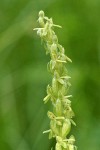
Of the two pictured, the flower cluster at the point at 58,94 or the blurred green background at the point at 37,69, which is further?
the blurred green background at the point at 37,69

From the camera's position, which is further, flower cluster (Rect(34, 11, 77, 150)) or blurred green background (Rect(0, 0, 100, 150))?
blurred green background (Rect(0, 0, 100, 150))

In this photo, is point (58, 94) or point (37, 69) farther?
point (37, 69)

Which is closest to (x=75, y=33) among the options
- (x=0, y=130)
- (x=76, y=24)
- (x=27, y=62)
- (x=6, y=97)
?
(x=76, y=24)

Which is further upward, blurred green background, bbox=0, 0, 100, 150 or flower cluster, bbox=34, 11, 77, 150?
blurred green background, bbox=0, 0, 100, 150

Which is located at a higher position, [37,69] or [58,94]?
[37,69]

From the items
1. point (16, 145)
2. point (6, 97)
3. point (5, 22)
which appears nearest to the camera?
point (16, 145)

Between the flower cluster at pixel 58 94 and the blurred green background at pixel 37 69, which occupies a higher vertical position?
the blurred green background at pixel 37 69

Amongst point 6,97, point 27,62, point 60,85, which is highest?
point 27,62

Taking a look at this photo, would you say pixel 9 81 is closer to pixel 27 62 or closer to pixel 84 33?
pixel 27 62
